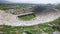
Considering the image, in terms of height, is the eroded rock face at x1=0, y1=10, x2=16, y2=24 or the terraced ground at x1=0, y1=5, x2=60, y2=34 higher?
the eroded rock face at x1=0, y1=10, x2=16, y2=24

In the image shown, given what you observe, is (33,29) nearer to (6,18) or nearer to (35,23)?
(35,23)

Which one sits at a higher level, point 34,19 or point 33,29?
point 34,19

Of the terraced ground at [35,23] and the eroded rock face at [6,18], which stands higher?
the eroded rock face at [6,18]

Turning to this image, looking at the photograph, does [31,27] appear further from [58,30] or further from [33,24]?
[58,30]

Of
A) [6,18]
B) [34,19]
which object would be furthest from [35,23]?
[6,18]

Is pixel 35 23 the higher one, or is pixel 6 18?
pixel 6 18

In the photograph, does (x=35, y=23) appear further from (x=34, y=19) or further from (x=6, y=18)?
(x=6, y=18)

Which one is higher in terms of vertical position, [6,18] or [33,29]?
[6,18]

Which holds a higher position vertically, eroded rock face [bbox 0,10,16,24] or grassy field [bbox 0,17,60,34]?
eroded rock face [bbox 0,10,16,24]
